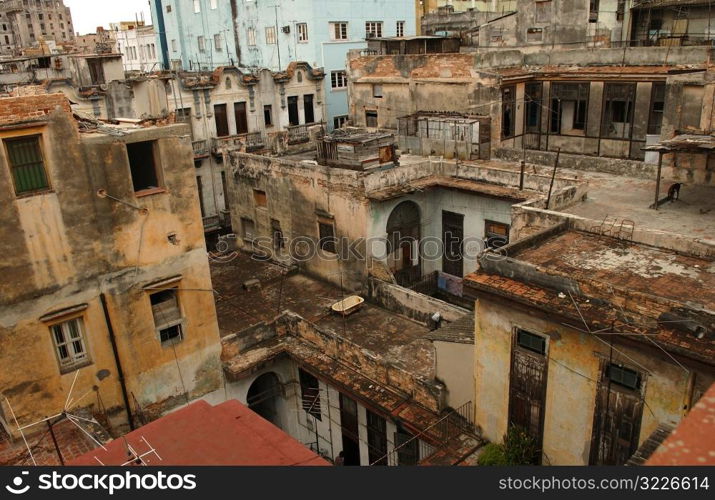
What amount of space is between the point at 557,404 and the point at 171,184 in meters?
13.0

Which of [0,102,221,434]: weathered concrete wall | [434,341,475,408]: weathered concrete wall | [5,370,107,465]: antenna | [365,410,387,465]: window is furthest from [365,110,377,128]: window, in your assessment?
[5,370,107,465]: antenna

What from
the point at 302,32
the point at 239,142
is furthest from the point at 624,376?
the point at 302,32

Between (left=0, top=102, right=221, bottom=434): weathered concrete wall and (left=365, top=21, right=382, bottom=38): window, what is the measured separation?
115ft

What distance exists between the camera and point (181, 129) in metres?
18.5

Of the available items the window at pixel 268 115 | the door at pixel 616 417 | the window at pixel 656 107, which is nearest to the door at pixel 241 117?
the window at pixel 268 115

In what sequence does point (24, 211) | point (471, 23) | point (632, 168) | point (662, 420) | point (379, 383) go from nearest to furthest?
point (662, 420)
point (24, 211)
point (379, 383)
point (632, 168)
point (471, 23)

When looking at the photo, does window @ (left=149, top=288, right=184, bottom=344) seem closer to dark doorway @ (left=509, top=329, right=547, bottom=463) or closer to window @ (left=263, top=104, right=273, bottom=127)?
dark doorway @ (left=509, top=329, right=547, bottom=463)

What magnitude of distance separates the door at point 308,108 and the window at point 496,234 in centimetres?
2129

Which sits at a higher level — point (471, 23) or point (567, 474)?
point (471, 23)

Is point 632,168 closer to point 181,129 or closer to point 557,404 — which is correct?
point 557,404

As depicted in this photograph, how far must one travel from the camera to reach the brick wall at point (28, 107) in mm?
15289

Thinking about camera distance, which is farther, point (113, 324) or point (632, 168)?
point (632, 168)

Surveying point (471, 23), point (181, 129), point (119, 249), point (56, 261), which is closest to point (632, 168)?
point (181, 129)

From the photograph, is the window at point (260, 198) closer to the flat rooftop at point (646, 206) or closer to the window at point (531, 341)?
the flat rooftop at point (646, 206)
